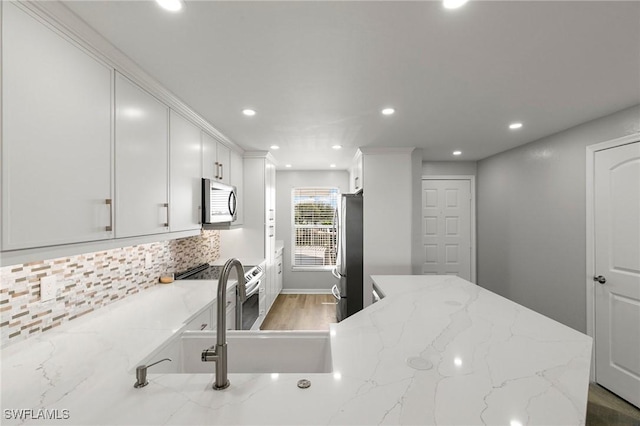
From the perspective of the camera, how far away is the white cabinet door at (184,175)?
2.07m

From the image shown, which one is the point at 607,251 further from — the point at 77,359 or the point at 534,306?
the point at 77,359

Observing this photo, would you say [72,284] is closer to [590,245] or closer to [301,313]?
[301,313]

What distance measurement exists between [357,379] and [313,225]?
446cm

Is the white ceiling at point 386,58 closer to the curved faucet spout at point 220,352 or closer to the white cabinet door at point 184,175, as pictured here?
the white cabinet door at point 184,175

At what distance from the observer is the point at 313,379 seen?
0.95 meters

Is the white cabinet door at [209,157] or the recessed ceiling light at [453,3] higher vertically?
the recessed ceiling light at [453,3]

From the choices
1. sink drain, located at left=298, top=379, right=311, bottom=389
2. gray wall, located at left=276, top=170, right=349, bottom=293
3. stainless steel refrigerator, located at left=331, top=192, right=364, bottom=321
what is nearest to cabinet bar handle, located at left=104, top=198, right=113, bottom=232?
sink drain, located at left=298, top=379, right=311, bottom=389

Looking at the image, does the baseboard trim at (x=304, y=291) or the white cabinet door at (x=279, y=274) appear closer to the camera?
the white cabinet door at (x=279, y=274)

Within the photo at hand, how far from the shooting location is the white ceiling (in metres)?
1.18

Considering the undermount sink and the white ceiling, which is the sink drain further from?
the white ceiling

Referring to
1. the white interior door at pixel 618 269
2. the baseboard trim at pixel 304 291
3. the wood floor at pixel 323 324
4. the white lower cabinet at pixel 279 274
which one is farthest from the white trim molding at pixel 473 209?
the white lower cabinet at pixel 279 274

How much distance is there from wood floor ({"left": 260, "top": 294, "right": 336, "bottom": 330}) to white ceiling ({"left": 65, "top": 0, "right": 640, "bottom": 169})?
2.66 meters

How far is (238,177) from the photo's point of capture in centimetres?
362

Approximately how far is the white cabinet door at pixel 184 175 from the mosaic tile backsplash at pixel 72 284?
0.39m
